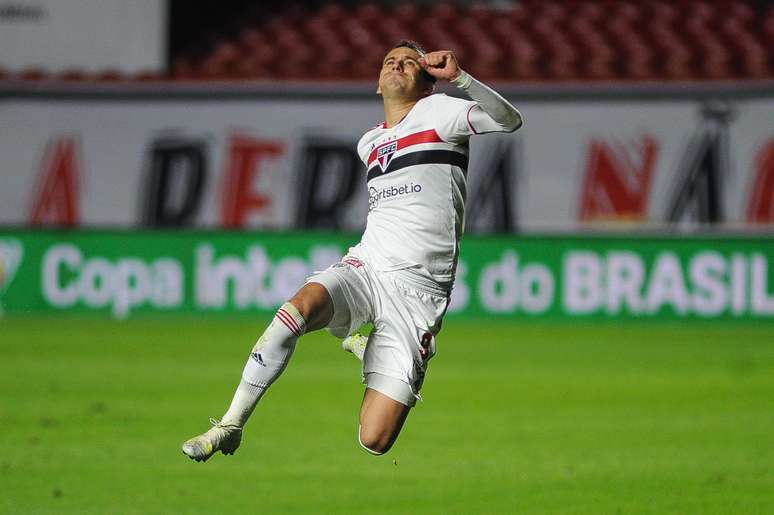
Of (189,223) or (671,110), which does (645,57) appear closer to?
(671,110)

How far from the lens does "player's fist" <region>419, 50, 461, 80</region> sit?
5.20m

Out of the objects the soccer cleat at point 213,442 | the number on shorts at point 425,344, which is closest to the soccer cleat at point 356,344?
the number on shorts at point 425,344

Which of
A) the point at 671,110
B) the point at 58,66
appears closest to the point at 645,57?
the point at 671,110

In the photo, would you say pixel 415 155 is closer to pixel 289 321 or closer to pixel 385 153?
pixel 385 153

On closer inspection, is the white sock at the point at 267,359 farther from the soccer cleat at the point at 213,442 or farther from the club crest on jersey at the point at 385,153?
the club crest on jersey at the point at 385,153

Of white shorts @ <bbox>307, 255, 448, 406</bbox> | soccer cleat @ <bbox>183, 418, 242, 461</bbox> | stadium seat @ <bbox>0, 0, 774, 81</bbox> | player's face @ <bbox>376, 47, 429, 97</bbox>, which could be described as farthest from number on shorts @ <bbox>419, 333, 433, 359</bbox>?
stadium seat @ <bbox>0, 0, 774, 81</bbox>

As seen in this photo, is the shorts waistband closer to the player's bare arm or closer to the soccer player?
the soccer player

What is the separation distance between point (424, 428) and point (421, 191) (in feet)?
12.2

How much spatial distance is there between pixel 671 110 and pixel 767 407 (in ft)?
27.1

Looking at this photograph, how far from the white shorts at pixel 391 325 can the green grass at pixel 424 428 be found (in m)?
0.79

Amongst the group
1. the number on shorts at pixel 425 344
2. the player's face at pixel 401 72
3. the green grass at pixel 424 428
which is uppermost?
the player's face at pixel 401 72

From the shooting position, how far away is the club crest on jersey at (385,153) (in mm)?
5750

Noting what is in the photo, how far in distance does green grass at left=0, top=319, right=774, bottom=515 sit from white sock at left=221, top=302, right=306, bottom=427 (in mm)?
1062

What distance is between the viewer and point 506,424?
9.20 meters
